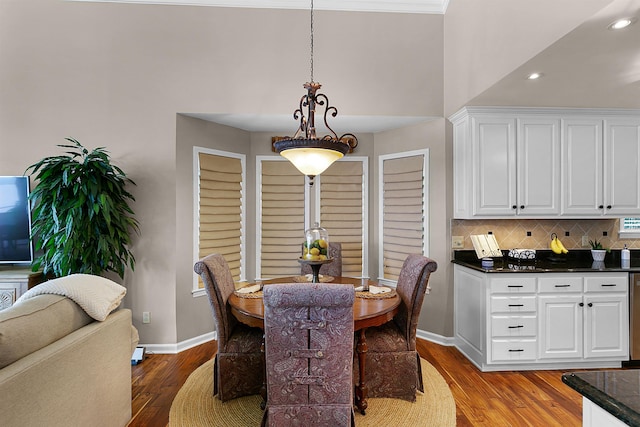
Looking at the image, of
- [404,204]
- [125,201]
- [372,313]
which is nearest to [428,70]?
[404,204]

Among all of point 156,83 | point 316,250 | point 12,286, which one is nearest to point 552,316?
point 316,250

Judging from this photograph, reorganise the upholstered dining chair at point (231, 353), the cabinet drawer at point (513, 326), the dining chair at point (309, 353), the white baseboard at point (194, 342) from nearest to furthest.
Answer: the dining chair at point (309, 353) < the upholstered dining chair at point (231, 353) < the cabinet drawer at point (513, 326) < the white baseboard at point (194, 342)

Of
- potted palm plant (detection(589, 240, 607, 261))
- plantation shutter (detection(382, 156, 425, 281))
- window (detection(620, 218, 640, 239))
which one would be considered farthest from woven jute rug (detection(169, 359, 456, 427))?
window (detection(620, 218, 640, 239))

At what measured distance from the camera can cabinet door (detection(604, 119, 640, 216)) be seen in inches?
135

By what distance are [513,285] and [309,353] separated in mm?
2168

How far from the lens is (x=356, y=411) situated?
2.42 m

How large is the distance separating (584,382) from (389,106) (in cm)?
329

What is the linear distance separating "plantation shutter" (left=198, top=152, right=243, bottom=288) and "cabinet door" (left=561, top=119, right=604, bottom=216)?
11.4 feet

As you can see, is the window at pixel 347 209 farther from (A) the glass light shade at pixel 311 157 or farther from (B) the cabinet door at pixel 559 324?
(B) the cabinet door at pixel 559 324

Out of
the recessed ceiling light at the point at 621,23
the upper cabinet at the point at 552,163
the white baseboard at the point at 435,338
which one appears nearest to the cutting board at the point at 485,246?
the upper cabinet at the point at 552,163

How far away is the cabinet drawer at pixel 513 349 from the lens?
10.0 ft

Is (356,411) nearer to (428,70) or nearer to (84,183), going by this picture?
(84,183)

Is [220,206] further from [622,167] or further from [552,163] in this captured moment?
[622,167]

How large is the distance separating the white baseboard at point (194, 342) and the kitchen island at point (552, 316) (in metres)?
0.65
